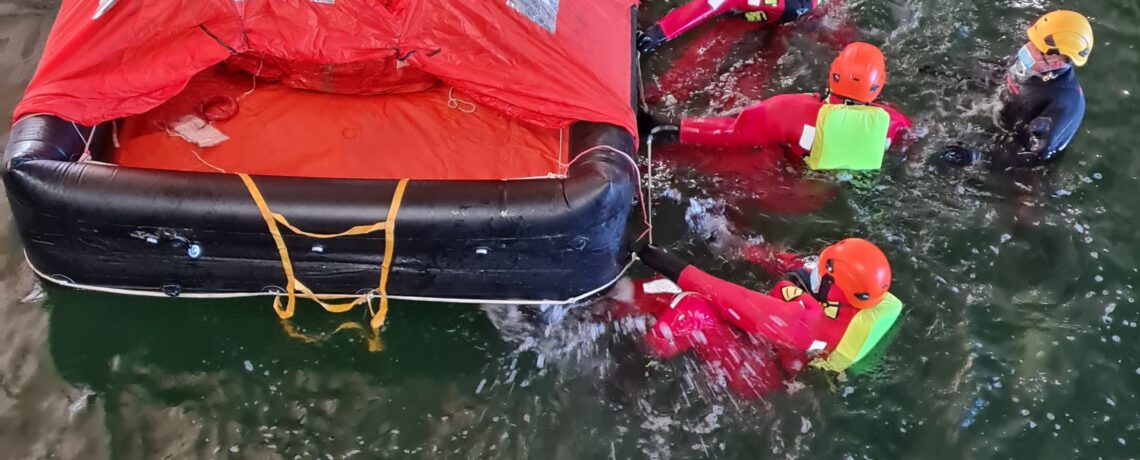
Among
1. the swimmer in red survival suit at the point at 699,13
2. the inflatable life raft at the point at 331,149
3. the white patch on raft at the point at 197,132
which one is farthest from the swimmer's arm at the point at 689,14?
the white patch on raft at the point at 197,132

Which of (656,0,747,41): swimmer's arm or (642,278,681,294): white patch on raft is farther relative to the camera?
(656,0,747,41): swimmer's arm

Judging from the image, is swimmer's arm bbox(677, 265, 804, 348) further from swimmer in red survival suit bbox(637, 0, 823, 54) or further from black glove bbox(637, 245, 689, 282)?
swimmer in red survival suit bbox(637, 0, 823, 54)

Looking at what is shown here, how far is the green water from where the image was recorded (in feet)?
10.2

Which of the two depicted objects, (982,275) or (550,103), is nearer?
(550,103)

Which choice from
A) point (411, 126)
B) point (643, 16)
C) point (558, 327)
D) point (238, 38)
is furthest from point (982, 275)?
point (238, 38)

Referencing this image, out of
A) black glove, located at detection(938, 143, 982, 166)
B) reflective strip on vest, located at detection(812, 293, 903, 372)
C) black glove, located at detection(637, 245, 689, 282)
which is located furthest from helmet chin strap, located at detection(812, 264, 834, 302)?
black glove, located at detection(938, 143, 982, 166)

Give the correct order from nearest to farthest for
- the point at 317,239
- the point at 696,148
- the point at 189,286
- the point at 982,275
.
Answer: the point at 317,239 → the point at 189,286 → the point at 982,275 → the point at 696,148

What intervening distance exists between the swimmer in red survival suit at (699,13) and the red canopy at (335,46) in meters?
0.94

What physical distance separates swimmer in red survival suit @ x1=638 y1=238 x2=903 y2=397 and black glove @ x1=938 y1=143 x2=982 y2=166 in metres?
1.03

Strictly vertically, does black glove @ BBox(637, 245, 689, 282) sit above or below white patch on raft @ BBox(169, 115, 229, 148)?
below

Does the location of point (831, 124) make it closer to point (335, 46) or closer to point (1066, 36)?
point (1066, 36)

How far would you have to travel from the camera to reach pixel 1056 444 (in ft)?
10.5

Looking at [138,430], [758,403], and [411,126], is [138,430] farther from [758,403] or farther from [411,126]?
[758,403]

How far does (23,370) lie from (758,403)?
2586 mm
